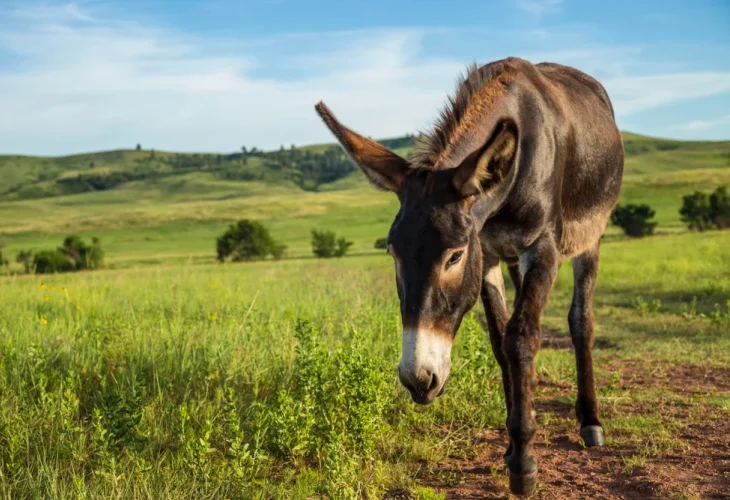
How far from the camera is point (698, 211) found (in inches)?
1560

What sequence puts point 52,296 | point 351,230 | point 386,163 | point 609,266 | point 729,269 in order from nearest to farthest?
point 386,163 → point 52,296 → point 729,269 → point 609,266 → point 351,230

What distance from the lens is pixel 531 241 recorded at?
472cm

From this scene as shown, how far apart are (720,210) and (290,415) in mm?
40396

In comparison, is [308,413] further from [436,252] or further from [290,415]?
[436,252]

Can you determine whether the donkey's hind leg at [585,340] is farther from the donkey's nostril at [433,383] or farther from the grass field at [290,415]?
the donkey's nostril at [433,383]

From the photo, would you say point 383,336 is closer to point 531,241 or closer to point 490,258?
point 490,258

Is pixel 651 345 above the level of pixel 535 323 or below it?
below

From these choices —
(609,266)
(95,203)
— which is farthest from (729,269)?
(95,203)

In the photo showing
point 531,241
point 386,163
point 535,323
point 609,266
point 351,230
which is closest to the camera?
point 386,163

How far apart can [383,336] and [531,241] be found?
10.9 ft

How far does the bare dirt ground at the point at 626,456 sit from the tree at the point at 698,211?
3655 cm

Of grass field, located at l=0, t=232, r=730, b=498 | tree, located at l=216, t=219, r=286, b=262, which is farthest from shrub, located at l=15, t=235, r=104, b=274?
grass field, located at l=0, t=232, r=730, b=498

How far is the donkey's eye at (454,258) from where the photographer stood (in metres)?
3.65

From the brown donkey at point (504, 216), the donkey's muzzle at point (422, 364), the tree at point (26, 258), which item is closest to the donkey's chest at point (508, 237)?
the brown donkey at point (504, 216)
